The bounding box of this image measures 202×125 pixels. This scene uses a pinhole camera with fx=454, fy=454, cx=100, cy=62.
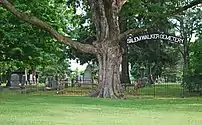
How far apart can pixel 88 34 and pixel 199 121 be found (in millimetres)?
32893

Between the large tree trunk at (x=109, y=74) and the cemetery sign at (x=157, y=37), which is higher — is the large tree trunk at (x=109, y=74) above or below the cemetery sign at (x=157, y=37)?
below

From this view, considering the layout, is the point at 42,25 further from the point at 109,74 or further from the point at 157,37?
the point at 157,37

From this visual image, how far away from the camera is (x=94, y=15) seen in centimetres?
2614

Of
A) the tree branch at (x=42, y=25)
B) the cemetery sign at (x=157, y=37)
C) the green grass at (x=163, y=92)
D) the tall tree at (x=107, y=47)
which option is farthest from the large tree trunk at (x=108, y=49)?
the green grass at (x=163, y=92)

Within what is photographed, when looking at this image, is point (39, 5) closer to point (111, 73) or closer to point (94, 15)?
point (94, 15)

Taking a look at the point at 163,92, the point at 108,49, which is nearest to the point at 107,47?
the point at 108,49

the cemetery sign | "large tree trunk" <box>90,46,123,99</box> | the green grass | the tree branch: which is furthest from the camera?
the green grass

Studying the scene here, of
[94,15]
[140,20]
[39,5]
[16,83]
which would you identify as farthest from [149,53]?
[94,15]

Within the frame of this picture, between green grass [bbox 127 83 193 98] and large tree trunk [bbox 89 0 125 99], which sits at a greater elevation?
large tree trunk [bbox 89 0 125 99]

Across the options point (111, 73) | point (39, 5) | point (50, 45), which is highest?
point (39, 5)

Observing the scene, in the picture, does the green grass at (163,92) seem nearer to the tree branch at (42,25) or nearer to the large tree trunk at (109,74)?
the large tree trunk at (109,74)

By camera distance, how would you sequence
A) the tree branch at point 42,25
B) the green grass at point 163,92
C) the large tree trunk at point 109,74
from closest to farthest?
1. the tree branch at point 42,25
2. the large tree trunk at point 109,74
3. the green grass at point 163,92

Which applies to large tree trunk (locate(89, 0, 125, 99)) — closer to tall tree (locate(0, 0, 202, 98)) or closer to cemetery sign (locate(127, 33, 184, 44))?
tall tree (locate(0, 0, 202, 98))

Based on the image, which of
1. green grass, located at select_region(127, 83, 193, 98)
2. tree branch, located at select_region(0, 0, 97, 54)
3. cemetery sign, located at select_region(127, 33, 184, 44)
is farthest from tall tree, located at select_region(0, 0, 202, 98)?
green grass, located at select_region(127, 83, 193, 98)
